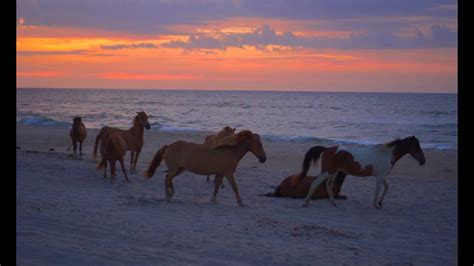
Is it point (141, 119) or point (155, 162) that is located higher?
point (141, 119)

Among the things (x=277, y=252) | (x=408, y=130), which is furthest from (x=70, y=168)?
(x=408, y=130)

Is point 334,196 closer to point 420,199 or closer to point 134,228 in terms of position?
point 420,199

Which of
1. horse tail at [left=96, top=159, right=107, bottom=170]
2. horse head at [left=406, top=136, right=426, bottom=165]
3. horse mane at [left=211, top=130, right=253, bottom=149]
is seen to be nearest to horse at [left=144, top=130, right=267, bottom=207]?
horse mane at [left=211, top=130, right=253, bottom=149]

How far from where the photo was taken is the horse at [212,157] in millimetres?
10117

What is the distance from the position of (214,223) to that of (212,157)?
2109 mm

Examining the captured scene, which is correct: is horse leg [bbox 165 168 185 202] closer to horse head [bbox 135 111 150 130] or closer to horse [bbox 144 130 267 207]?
horse [bbox 144 130 267 207]

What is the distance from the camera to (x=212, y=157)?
10164 millimetres

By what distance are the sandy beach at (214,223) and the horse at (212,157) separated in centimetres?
50

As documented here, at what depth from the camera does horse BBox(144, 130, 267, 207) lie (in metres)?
10.1

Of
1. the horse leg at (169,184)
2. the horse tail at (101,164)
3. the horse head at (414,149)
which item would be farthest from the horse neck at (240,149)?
the horse tail at (101,164)

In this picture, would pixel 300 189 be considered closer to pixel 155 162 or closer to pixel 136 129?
pixel 155 162

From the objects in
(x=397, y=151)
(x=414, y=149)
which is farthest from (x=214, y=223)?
(x=414, y=149)

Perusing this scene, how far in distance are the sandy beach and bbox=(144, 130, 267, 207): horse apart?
1.63 feet

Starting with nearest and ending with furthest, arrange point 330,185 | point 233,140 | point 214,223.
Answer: point 214,223 → point 233,140 → point 330,185
